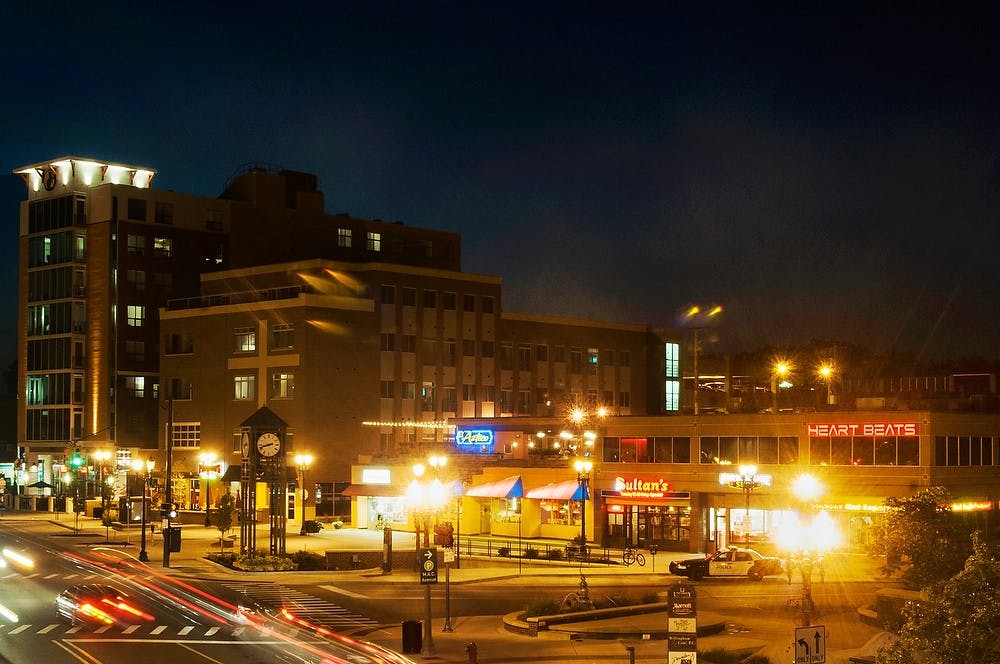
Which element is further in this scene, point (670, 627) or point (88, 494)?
point (88, 494)

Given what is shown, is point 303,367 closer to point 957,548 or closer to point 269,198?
point 269,198

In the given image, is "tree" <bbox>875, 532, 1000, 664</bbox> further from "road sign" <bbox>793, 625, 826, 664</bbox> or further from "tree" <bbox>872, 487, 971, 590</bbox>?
"tree" <bbox>872, 487, 971, 590</bbox>

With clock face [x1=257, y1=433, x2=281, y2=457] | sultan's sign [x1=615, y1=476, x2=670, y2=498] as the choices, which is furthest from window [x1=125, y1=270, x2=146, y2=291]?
sultan's sign [x1=615, y1=476, x2=670, y2=498]

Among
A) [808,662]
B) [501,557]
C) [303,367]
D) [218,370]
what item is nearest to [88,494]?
[218,370]

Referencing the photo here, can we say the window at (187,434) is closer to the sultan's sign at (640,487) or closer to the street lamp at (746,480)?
the sultan's sign at (640,487)

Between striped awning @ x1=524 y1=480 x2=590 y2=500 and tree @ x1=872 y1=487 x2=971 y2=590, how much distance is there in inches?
1356

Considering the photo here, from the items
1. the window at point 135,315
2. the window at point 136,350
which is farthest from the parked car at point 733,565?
the window at point 136,350

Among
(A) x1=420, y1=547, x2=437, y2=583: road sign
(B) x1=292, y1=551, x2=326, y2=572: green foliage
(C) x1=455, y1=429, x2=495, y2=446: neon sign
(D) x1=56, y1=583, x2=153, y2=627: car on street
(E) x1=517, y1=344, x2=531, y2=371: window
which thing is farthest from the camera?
(E) x1=517, y1=344, x2=531, y2=371: window

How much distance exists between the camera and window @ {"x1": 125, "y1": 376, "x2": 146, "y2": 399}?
120250 millimetres

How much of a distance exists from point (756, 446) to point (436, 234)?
208ft

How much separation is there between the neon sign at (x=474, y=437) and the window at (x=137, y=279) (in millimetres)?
45211

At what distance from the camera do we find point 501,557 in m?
67.6

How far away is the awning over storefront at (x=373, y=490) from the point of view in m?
87.4

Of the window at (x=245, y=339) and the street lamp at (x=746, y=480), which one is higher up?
the window at (x=245, y=339)
